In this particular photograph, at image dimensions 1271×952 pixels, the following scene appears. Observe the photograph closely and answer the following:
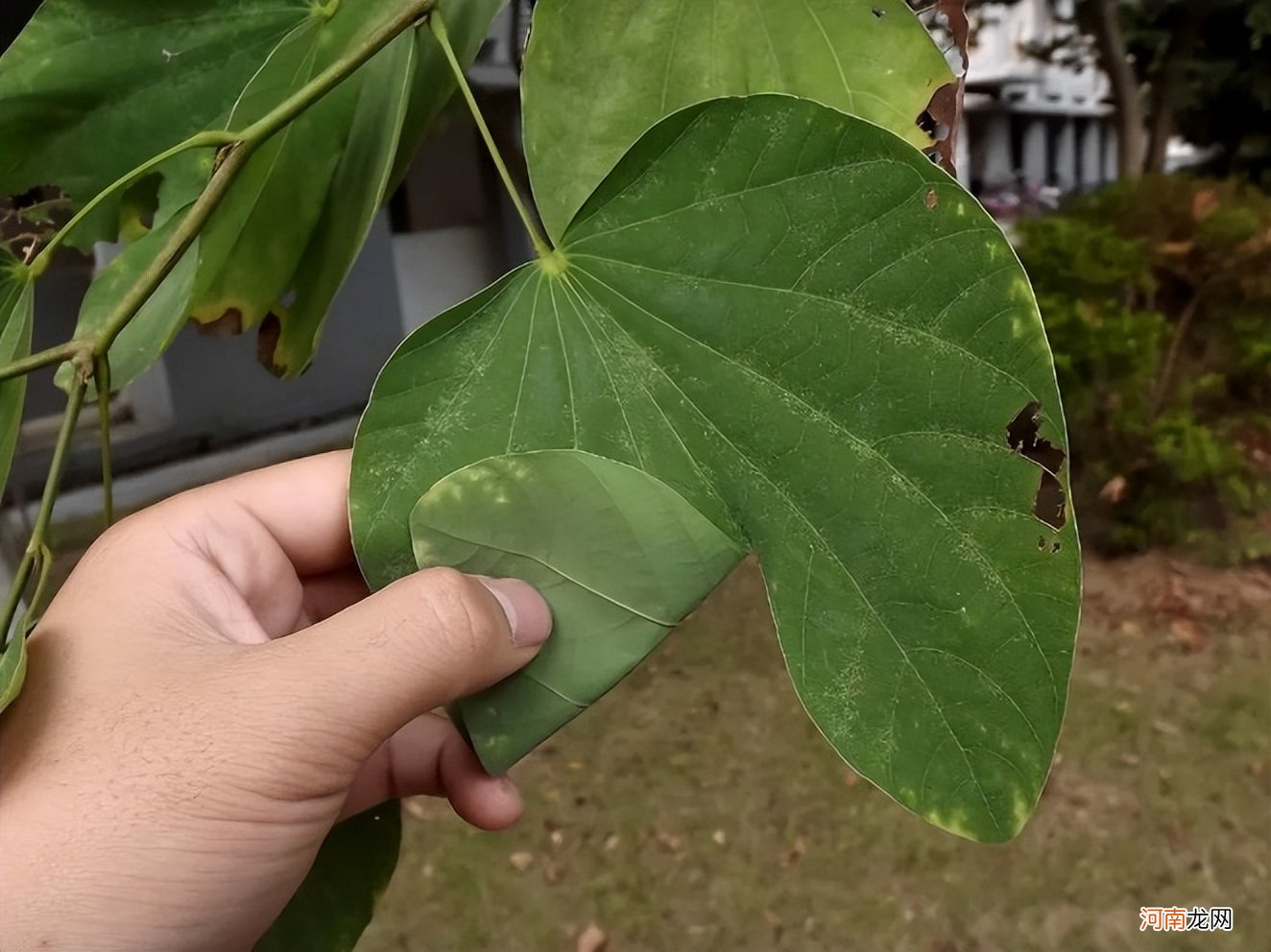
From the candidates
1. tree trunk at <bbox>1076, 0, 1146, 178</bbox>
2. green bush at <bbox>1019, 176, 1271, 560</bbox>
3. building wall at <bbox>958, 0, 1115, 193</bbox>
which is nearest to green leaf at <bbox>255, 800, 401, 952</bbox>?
green bush at <bbox>1019, 176, 1271, 560</bbox>

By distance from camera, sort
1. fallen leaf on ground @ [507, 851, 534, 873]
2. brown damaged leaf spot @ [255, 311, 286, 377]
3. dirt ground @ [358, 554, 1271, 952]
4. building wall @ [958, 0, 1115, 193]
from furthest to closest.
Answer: building wall @ [958, 0, 1115, 193]
fallen leaf on ground @ [507, 851, 534, 873]
dirt ground @ [358, 554, 1271, 952]
brown damaged leaf spot @ [255, 311, 286, 377]

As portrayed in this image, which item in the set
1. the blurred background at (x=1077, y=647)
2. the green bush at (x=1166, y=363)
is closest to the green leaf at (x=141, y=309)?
the blurred background at (x=1077, y=647)

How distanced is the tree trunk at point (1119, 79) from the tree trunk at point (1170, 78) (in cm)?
4

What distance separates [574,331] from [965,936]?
1119 mm

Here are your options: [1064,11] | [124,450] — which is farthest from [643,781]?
[1064,11]

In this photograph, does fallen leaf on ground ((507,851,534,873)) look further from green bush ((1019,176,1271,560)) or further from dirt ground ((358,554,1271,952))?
green bush ((1019,176,1271,560))

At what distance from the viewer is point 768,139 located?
1.16 ft

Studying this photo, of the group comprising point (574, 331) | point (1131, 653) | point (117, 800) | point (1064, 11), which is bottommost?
point (1131, 653)

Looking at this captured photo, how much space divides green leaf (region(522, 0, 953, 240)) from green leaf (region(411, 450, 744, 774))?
110 millimetres

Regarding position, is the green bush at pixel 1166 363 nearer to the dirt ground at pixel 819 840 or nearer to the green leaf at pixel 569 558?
the dirt ground at pixel 819 840

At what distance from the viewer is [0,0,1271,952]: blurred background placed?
1.31m

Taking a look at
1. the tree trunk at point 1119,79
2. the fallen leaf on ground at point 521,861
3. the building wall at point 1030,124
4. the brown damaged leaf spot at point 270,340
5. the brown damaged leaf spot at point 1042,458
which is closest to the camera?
the brown damaged leaf spot at point 1042,458

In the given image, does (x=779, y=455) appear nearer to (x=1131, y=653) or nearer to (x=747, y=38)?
(x=747, y=38)

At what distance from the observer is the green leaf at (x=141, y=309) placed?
0.45 m
